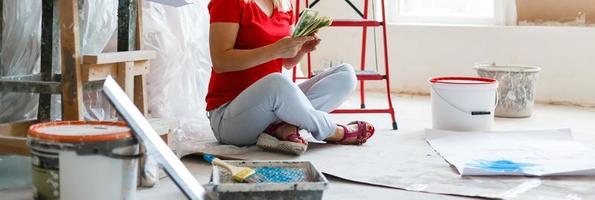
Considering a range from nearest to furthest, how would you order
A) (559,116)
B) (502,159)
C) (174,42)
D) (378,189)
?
1. (378,189)
2. (502,159)
3. (174,42)
4. (559,116)

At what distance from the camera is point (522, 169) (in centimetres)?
216

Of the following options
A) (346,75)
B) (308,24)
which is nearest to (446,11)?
(346,75)

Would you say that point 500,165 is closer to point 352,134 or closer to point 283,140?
point 352,134

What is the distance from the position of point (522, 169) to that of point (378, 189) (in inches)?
17.9

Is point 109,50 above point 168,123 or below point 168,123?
above

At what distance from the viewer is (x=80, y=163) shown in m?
1.40

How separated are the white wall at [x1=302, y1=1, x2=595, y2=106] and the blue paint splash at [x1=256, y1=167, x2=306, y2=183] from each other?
Result: 236 cm

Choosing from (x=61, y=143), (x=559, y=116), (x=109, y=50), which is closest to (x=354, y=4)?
(x=559, y=116)

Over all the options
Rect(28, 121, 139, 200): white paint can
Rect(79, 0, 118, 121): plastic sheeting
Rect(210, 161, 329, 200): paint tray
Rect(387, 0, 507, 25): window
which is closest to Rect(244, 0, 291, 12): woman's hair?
Rect(79, 0, 118, 121): plastic sheeting

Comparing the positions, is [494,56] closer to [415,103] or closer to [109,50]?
[415,103]

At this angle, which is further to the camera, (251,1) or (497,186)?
(251,1)

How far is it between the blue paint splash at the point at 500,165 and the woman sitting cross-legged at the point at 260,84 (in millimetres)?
464

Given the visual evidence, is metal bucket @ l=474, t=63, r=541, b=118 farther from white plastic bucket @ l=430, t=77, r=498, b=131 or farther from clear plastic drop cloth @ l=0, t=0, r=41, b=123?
clear plastic drop cloth @ l=0, t=0, r=41, b=123

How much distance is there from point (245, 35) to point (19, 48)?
0.65 metres
